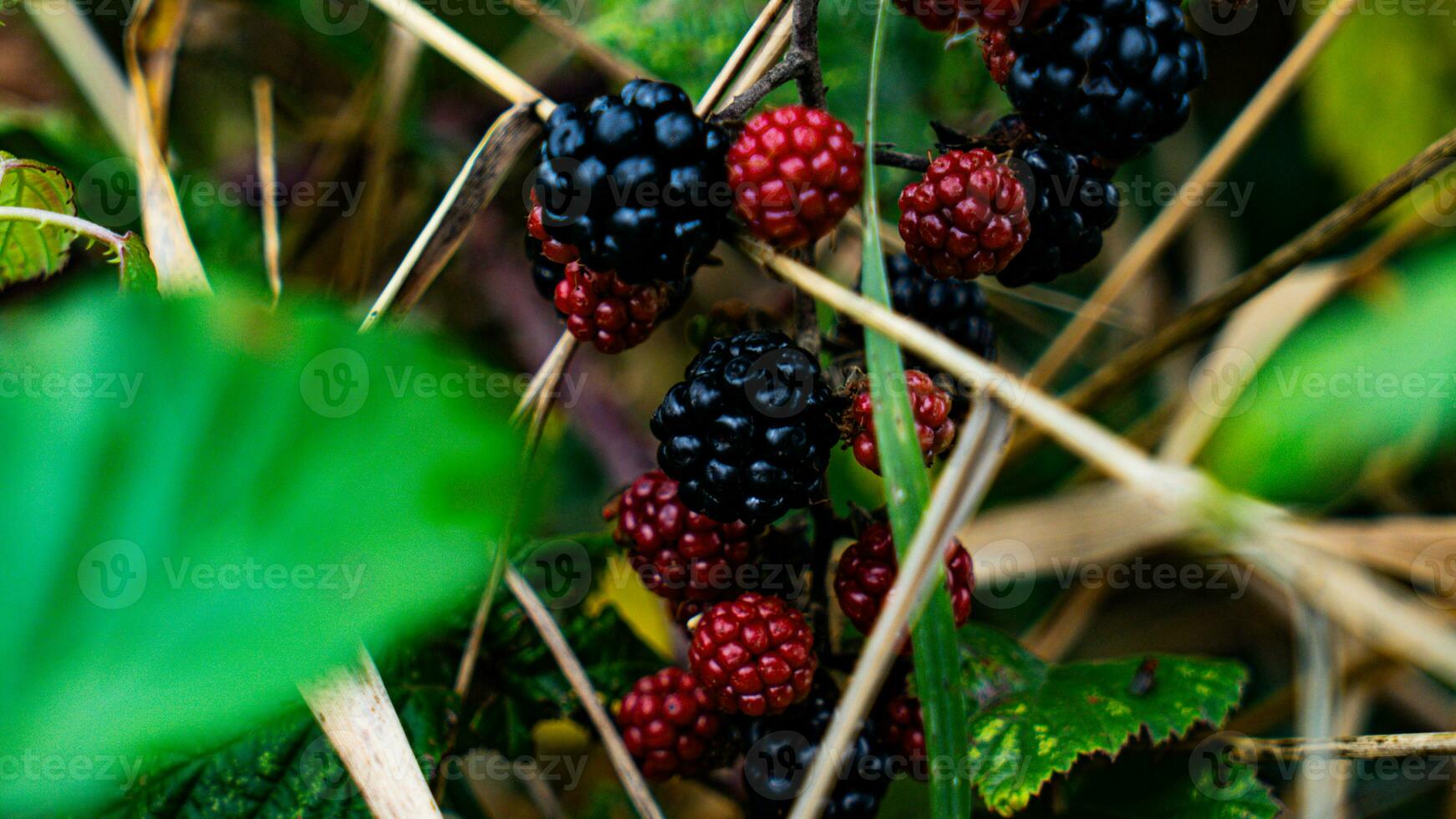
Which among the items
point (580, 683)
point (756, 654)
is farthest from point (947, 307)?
point (580, 683)

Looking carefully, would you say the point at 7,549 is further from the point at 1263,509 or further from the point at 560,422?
the point at 560,422

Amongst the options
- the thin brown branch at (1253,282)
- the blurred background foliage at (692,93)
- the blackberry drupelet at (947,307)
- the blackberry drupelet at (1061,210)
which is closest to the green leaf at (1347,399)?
the blackberry drupelet at (1061,210)

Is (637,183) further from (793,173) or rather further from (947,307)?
(947,307)

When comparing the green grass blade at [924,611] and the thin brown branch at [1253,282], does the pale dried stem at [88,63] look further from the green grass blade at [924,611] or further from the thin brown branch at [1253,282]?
the thin brown branch at [1253,282]

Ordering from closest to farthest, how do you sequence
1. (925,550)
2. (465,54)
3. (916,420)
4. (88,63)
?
(925,550), (916,420), (465,54), (88,63)

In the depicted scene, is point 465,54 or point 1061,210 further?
point 465,54

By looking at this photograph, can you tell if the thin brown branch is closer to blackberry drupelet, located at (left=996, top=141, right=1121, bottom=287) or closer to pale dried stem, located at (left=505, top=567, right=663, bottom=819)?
blackberry drupelet, located at (left=996, top=141, right=1121, bottom=287)

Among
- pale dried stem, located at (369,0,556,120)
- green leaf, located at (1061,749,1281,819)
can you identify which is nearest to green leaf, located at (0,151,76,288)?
pale dried stem, located at (369,0,556,120)
